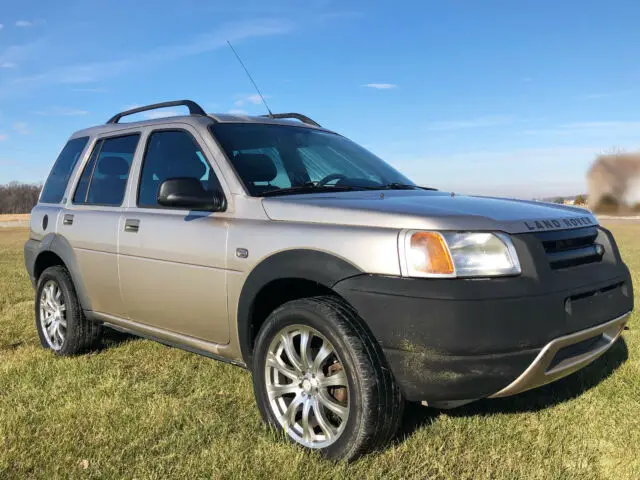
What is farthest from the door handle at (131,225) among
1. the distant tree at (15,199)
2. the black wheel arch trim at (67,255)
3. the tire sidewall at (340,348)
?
the distant tree at (15,199)

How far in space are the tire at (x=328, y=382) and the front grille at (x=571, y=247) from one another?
96 centimetres

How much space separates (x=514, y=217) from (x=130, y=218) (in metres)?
2.63

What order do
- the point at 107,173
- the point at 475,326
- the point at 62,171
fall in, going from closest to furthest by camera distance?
the point at 475,326 → the point at 107,173 → the point at 62,171

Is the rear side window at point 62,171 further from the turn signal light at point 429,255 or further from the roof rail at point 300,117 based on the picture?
the turn signal light at point 429,255

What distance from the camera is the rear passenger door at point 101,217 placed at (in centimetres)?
438

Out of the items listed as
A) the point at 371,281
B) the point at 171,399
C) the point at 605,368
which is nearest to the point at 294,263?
the point at 371,281

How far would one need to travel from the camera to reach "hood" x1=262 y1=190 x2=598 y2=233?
278 centimetres

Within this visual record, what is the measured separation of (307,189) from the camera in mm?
3684

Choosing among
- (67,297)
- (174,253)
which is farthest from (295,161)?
(67,297)

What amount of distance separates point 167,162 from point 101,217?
748mm

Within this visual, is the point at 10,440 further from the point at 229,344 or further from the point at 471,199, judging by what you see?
the point at 471,199

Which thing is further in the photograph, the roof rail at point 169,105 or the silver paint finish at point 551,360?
the roof rail at point 169,105

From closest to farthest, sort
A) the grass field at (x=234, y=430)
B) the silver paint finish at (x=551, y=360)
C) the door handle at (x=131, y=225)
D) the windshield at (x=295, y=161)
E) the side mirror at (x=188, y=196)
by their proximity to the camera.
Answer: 1. the silver paint finish at (x=551, y=360)
2. the grass field at (x=234, y=430)
3. the side mirror at (x=188, y=196)
4. the windshield at (x=295, y=161)
5. the door handle at (x=131, y=225)

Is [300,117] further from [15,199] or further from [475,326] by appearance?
[15,199]
